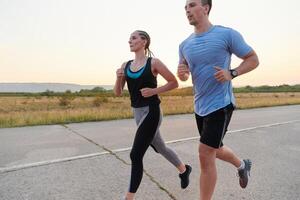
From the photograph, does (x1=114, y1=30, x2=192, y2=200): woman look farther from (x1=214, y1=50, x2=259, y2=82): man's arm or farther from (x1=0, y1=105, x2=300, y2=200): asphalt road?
(x1=214, y1=50, x2=259, y2=82): man's arm

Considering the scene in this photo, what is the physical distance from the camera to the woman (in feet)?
10.4

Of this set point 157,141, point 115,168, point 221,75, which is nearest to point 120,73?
point 157,141

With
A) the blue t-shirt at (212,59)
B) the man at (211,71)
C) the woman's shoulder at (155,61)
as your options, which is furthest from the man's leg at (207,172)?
the woman's shoulder at (155,61)

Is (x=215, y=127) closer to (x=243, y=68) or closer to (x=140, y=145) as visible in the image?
(x=243, y=68)

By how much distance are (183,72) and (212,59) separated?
0.35m

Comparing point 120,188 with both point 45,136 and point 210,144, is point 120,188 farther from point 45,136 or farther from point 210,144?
point 45,136

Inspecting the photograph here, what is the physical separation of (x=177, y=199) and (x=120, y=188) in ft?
2.59

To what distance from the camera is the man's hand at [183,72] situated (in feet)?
9.78

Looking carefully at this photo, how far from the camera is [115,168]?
Result: 184 inches

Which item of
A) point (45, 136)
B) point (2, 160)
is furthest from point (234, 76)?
point (45, 136)

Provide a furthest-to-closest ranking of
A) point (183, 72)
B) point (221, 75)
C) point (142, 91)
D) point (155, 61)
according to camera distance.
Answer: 1. point (155, 61)
2. point (142, 91)
3. point (183, 72)
4. point (221, 75)

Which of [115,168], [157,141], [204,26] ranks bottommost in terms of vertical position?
[115,168]

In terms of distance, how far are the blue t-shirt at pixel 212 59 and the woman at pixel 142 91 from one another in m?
0.45

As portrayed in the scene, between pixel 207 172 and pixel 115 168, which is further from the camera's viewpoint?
pixel 115 168
